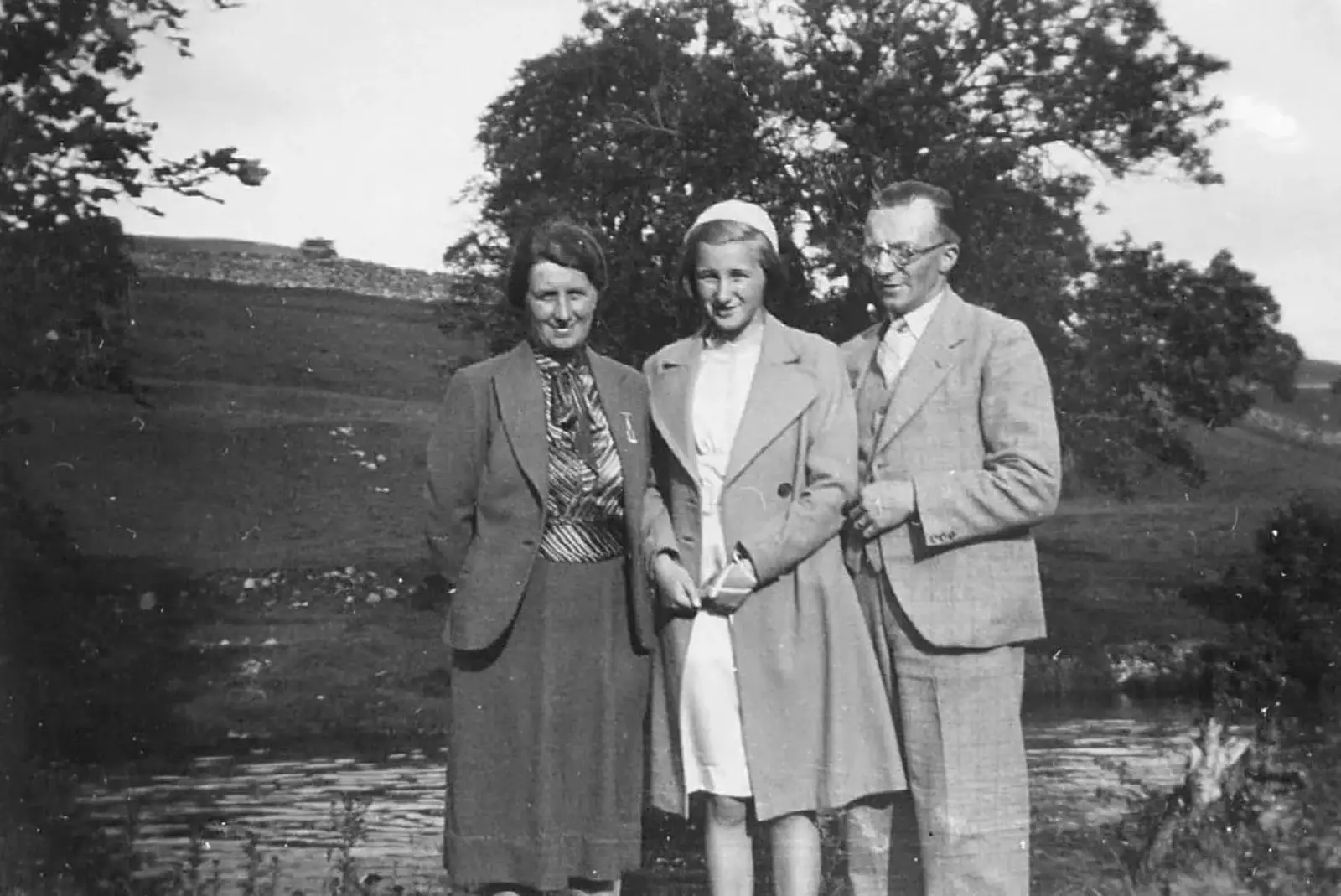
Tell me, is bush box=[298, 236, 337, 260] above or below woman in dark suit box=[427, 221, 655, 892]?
above

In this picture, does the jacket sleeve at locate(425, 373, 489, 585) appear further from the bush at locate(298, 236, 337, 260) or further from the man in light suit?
the bush at locate(298, 236, 337, 260)

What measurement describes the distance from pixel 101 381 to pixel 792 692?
18.1 feet

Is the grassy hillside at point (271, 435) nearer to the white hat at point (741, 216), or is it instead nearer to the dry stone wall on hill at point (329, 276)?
the dry stone wall on hill at point (329, 276)

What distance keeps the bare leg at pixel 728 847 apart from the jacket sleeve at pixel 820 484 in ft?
1.97

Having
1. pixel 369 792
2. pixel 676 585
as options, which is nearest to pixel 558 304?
pixel 676 585

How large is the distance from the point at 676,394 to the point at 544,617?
27.8 inches

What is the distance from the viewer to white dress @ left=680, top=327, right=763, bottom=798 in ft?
13.4

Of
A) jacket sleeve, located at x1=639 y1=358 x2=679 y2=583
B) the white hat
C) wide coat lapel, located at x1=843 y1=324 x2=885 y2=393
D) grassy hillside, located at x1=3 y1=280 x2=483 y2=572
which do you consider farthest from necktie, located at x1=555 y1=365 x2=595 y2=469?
grassy hillside, located at x1=3 y1=280 x2=483 y2=572

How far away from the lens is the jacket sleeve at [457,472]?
4285 millimetres

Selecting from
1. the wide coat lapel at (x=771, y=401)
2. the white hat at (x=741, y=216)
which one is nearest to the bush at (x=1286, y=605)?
the wide coat lapel at (x=771, y=401)

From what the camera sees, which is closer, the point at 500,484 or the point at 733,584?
the point at 733,584

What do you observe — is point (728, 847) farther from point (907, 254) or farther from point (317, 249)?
point (317, 249)

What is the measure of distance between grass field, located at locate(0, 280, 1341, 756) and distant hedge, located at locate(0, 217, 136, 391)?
3.55 m

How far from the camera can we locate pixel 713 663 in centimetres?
413
